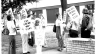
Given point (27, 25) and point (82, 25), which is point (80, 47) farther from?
point (27, 25)

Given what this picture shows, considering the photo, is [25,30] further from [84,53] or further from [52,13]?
[52,13]

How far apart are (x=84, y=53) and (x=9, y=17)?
355 centimetres

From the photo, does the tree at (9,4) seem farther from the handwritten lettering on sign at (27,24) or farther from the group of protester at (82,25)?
the handwritten lettering on sign at (27,24)

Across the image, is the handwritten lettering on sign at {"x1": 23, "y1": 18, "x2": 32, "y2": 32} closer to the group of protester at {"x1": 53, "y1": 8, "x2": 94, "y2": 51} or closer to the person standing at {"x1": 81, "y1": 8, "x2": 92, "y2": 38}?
the group of protester at {"x1": 53, "y1": 8, "x2": 94, "y2": 51}

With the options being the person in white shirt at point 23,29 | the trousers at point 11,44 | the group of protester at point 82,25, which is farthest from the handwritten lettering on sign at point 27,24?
the group of protester at point 82,25

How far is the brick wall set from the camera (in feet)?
20.6

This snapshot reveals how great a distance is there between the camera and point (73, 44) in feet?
22.3

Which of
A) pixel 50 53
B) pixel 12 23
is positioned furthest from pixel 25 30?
pixel 50 53

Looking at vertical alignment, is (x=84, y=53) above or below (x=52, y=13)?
below

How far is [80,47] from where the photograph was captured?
6578 millimetres

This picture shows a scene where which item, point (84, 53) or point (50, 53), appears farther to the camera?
point (50, 53)

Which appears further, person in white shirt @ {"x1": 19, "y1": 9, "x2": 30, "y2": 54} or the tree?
the tree

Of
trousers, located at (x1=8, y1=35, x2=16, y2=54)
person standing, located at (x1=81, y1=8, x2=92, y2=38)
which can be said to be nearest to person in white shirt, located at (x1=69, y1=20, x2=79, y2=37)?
person standing, located at (x1=81, y1=8, x2=92, y2=38)

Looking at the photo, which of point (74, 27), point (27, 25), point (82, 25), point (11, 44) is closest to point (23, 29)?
point (27, 25)
